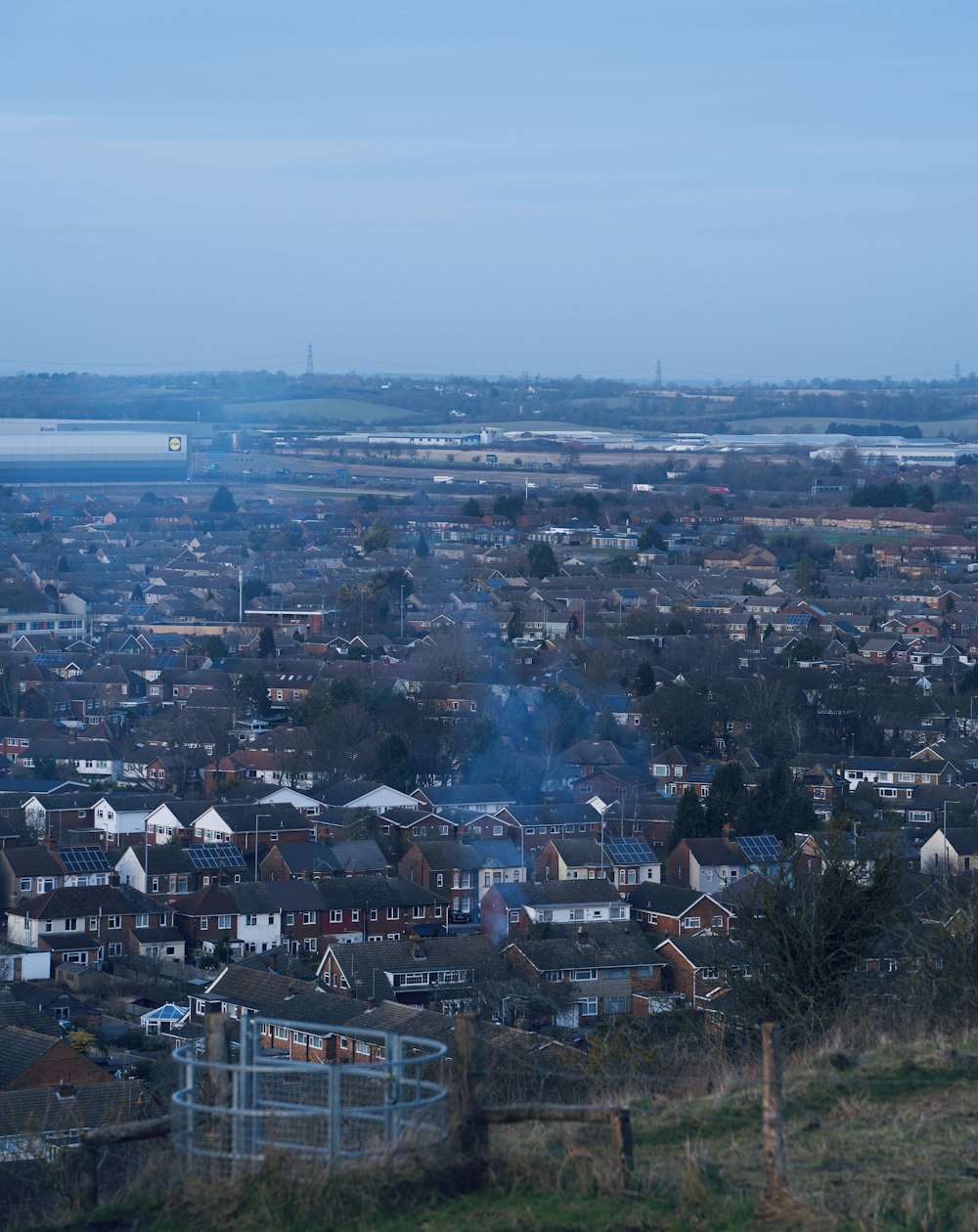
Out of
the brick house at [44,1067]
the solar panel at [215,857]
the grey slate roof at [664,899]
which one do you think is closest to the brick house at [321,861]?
the solar panel at [215,857]

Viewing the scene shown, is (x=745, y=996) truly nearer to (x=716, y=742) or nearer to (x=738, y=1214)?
(x=738, y=1214)

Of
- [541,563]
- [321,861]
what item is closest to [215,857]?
[321,861]

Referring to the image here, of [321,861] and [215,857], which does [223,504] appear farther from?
[321,861]

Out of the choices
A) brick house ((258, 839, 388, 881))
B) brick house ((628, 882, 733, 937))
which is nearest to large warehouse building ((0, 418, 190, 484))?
brick house ((258, 839, 388, 881))

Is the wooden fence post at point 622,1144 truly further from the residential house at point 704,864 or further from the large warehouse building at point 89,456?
the large warehouse building at point 89,456

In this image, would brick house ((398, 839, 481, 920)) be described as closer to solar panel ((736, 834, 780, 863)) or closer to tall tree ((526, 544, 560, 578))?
solar panel ((736, 834, 780, 863))

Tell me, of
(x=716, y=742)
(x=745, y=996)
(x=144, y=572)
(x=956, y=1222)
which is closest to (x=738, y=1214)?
(x=956, y=1222)
